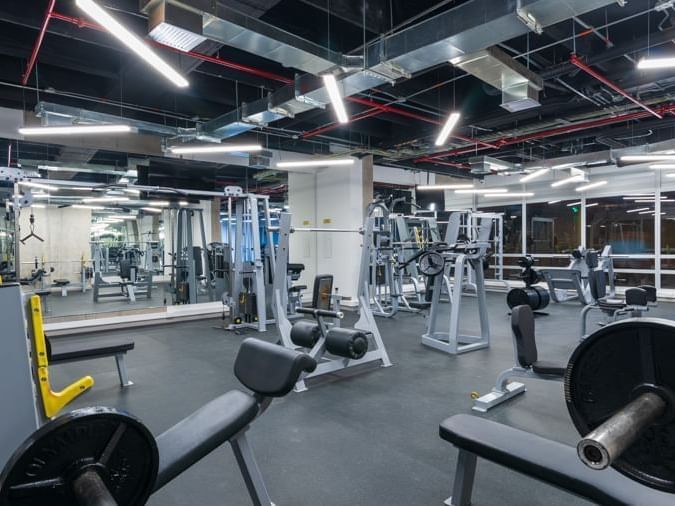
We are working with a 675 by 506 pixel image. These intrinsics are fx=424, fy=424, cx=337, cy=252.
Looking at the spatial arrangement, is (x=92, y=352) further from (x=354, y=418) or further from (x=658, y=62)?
(x=658, y=62)

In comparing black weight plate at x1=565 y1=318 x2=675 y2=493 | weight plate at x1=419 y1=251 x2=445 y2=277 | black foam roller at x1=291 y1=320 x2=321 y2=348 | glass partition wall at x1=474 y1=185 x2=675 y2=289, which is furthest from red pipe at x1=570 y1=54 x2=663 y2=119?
glass partition wall at x1=474 y1=185 x2=675 y2=289

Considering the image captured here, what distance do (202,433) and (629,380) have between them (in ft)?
4.81

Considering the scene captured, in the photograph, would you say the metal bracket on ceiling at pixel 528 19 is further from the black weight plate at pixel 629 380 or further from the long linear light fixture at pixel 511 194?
the long linear light fixture at pixel 511 194

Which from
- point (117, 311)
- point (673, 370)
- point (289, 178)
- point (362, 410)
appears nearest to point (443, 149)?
point (289, 178)

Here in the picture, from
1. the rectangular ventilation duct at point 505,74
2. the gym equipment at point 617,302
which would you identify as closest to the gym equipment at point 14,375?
the rectangular ventilation duct at point 505,74

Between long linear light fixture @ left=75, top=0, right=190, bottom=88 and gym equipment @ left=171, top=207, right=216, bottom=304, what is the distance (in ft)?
15.1

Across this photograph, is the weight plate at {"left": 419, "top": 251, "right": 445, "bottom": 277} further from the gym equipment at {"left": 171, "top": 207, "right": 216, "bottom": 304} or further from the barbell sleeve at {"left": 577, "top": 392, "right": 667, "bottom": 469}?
the gym equipment at {"left": 171, "top": 207, "right": 216, "bottom": 304}

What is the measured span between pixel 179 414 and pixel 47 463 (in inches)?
90.2

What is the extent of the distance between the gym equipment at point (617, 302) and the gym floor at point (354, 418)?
0.53m

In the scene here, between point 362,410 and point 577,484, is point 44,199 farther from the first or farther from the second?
point 577,484

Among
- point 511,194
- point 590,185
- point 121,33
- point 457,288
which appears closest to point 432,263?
point 457,288

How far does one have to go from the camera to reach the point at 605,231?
9.75 m

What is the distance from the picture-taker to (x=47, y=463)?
0.99 meters

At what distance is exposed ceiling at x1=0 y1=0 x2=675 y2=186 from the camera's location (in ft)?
12.5
